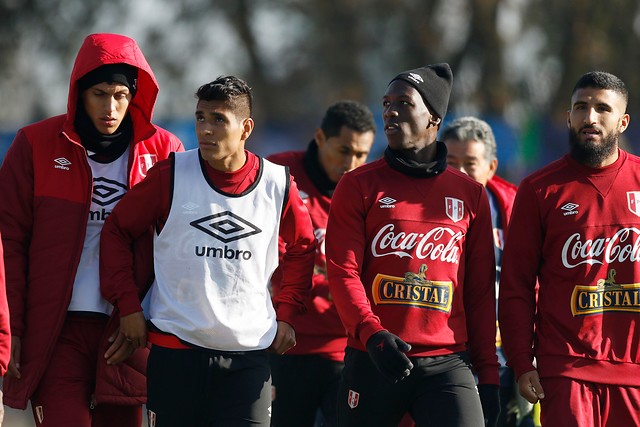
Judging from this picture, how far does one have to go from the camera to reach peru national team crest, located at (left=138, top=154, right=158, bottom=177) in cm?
616

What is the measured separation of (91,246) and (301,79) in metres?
23.8

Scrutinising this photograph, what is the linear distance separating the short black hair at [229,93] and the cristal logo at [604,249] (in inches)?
69.8

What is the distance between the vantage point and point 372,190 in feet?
19.3

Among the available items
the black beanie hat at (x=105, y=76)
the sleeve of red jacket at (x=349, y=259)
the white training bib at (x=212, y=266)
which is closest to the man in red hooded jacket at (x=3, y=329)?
the white training bib at (x=212, y=266)

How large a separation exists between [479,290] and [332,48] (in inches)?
913

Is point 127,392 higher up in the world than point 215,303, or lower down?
lower down

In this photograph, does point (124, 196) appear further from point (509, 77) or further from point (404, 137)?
point (509, 77)

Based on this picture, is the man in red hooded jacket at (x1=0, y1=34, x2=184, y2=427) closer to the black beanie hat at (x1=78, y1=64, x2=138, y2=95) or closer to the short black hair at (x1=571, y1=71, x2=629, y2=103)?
the black beanie hat at (x1=78, y1=64, x2=138, y2=95)

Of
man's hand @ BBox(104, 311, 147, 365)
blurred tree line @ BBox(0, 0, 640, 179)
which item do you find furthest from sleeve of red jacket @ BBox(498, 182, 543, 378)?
blurred tree line @ BBox(0, 0, 640, 179)

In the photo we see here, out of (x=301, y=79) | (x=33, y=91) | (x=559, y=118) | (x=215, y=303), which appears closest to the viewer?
(x=215, y=303)

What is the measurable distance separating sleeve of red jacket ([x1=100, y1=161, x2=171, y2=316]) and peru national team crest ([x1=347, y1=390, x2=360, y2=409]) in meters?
1.13

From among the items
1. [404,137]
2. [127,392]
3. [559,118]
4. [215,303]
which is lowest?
[127,392]

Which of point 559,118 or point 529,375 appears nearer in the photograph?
point 529,375

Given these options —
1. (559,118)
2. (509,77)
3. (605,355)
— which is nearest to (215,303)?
(605,355)
